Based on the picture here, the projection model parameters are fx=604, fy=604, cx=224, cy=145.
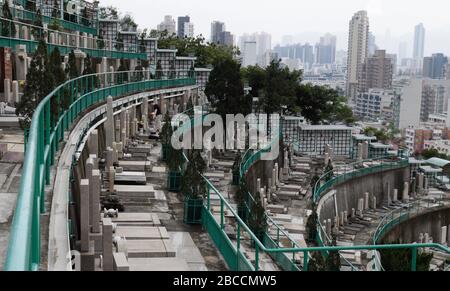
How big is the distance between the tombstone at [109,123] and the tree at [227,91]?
466 inches

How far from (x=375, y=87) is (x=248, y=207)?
468 feet

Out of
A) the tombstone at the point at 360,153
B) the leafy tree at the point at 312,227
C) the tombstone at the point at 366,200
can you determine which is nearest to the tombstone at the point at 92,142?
the leafy tree at the point at 312,227

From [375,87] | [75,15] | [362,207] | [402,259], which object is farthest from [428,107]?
[402,259]

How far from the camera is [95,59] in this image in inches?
934

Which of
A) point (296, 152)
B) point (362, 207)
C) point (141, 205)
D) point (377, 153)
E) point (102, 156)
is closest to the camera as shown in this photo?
point (141, 205)

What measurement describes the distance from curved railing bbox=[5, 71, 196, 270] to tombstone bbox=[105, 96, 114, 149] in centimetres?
40

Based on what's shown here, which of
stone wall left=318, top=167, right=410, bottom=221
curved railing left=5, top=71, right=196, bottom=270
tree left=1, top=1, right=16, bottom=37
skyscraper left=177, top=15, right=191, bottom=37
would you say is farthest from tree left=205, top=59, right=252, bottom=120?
skyscraper left=177, top=15, right=191, bottom=37

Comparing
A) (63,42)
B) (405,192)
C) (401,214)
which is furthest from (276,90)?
(63,42)

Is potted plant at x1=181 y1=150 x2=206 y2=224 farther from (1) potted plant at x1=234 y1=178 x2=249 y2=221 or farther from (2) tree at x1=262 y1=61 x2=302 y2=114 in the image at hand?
(2) tree at x1=262 y1=61 x2=302 y2=114

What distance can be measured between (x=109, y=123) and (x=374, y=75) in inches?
5613

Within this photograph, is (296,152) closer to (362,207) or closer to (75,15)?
(362,207)

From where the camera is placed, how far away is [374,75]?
494ft

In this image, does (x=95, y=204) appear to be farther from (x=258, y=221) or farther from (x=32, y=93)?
(x=258, y=221)

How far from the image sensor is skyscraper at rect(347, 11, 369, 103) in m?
153
